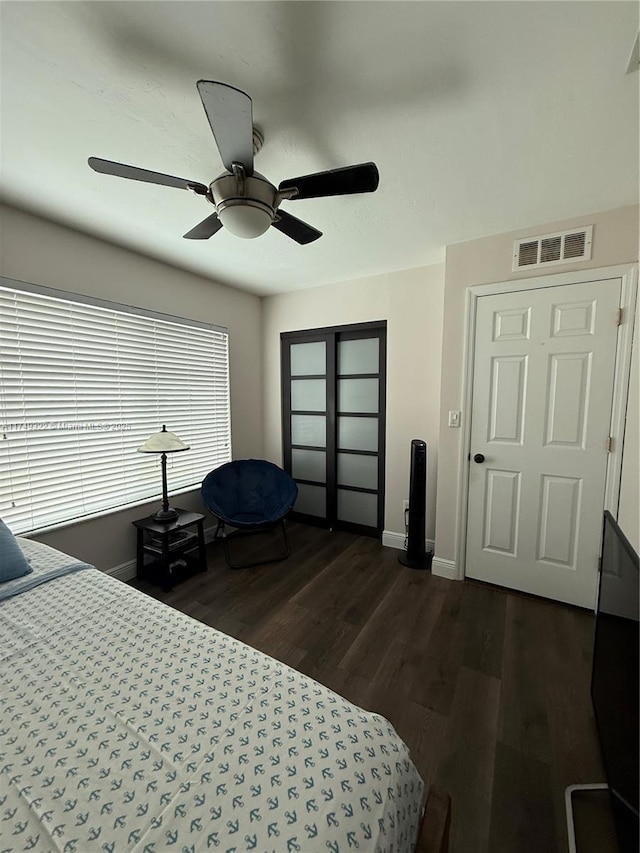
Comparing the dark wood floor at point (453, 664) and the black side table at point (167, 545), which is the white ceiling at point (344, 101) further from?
the dark wood floor at point (453, 664)

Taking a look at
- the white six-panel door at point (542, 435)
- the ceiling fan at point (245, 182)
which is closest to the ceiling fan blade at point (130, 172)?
the ceiling fan at point (245, 182)

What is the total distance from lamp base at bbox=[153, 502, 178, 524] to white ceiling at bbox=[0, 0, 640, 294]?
6.69 feet

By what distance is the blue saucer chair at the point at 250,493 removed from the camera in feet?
9.78

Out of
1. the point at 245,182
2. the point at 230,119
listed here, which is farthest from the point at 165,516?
the point at 230,119

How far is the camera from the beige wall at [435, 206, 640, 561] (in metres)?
1.95

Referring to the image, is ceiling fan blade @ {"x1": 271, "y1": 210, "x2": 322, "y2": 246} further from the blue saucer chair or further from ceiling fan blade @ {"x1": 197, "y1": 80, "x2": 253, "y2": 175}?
the blue saucer chair

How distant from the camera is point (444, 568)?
103 inches

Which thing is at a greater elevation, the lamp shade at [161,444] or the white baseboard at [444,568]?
the lamp shade at [161,444]

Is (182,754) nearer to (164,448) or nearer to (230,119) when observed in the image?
(230,119)

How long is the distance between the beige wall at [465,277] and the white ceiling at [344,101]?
126 mm

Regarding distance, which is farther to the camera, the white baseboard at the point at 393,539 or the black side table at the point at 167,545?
the white baseboard at the point at 393,539

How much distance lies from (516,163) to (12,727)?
8.94 feet

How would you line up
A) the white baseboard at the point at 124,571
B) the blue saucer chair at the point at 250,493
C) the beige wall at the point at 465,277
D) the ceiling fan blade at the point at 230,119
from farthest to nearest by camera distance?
1. the blue saucer chair at the point at 250,493
2. the white baseboard at the point at 124,571
3. the beige wall at the point at 465,277
4. the ceiling fan blade at the point at 230,119

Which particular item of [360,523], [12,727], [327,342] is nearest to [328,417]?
[327,342]
